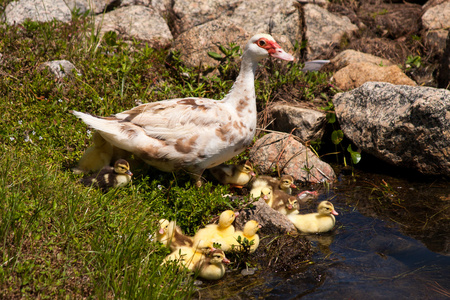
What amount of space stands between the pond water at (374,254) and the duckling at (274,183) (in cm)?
58

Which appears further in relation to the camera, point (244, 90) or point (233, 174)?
point (233, 174)

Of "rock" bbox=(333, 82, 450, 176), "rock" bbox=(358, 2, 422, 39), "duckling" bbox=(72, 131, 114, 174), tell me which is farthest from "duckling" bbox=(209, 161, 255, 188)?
"rock" bbox=(358, 2, 422, 39)

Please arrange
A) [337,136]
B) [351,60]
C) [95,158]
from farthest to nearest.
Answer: [351,60], [337,136], [95,158]

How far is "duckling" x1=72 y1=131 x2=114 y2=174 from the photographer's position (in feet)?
17.7

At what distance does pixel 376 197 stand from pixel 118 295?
3805mm

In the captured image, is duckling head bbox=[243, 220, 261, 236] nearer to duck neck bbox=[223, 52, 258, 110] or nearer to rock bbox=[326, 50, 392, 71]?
duck neck bbox=[223, 52, 258, 110]

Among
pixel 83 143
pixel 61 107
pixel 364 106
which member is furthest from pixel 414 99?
pixel 61 107

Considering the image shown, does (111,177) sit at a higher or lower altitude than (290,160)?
higher

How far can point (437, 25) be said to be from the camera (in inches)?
387

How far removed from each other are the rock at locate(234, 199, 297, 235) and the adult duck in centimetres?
72

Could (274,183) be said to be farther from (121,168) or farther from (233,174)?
(121,168)

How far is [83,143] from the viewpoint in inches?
233

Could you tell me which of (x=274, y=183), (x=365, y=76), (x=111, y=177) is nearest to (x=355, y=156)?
(x=274, y=183)

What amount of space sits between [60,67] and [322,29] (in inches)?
215
